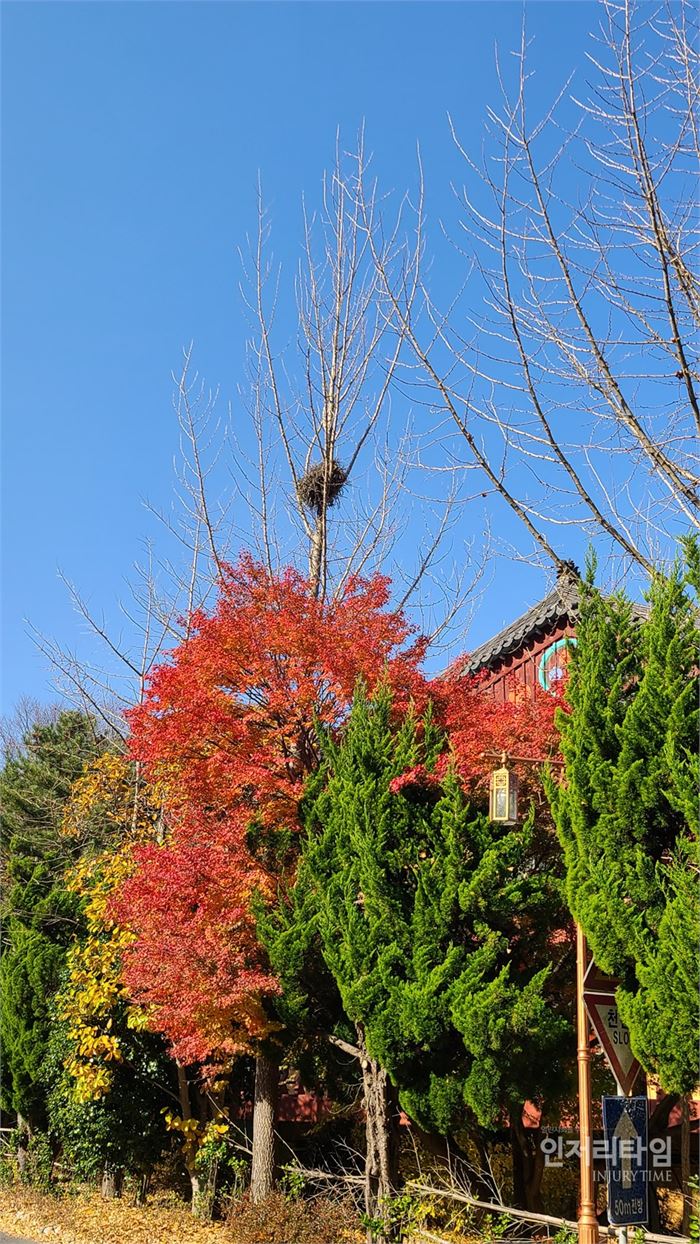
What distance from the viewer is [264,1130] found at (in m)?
11.6

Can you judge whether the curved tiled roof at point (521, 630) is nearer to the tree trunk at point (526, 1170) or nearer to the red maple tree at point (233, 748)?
the red maple tree at point (233, 748)

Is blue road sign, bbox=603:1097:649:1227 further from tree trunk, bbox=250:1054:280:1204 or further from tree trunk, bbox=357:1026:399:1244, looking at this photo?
tree trunk, bbox=250:1054:280:1204

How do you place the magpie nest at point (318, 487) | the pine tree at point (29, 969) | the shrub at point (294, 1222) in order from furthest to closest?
1. the pine tree at point (29, 969)
2. the magpie nest at point (318, 487)
3. the shrub at point (294, 1222)

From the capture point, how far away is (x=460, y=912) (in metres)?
8.99

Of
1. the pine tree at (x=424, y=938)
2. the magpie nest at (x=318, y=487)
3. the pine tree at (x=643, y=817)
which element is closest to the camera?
the pine tree at (x=643, y=817)

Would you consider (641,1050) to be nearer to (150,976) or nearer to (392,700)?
(392,700)

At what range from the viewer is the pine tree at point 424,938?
842 cm

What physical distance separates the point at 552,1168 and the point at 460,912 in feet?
13.4

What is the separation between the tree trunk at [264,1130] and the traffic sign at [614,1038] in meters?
4.78

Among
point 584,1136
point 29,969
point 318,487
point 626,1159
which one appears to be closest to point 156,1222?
point 29,969

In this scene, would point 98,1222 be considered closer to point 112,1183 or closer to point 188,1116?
point 112,1183

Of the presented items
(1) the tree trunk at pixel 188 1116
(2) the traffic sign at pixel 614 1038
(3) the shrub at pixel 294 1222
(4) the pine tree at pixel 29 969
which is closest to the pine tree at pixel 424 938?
(2) the traffic sign at pixel 614 1038

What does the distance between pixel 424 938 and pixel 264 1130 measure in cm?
434

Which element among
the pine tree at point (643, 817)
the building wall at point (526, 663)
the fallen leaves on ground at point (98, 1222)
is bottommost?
the fallen leaves on ground at point (98, 1222)
